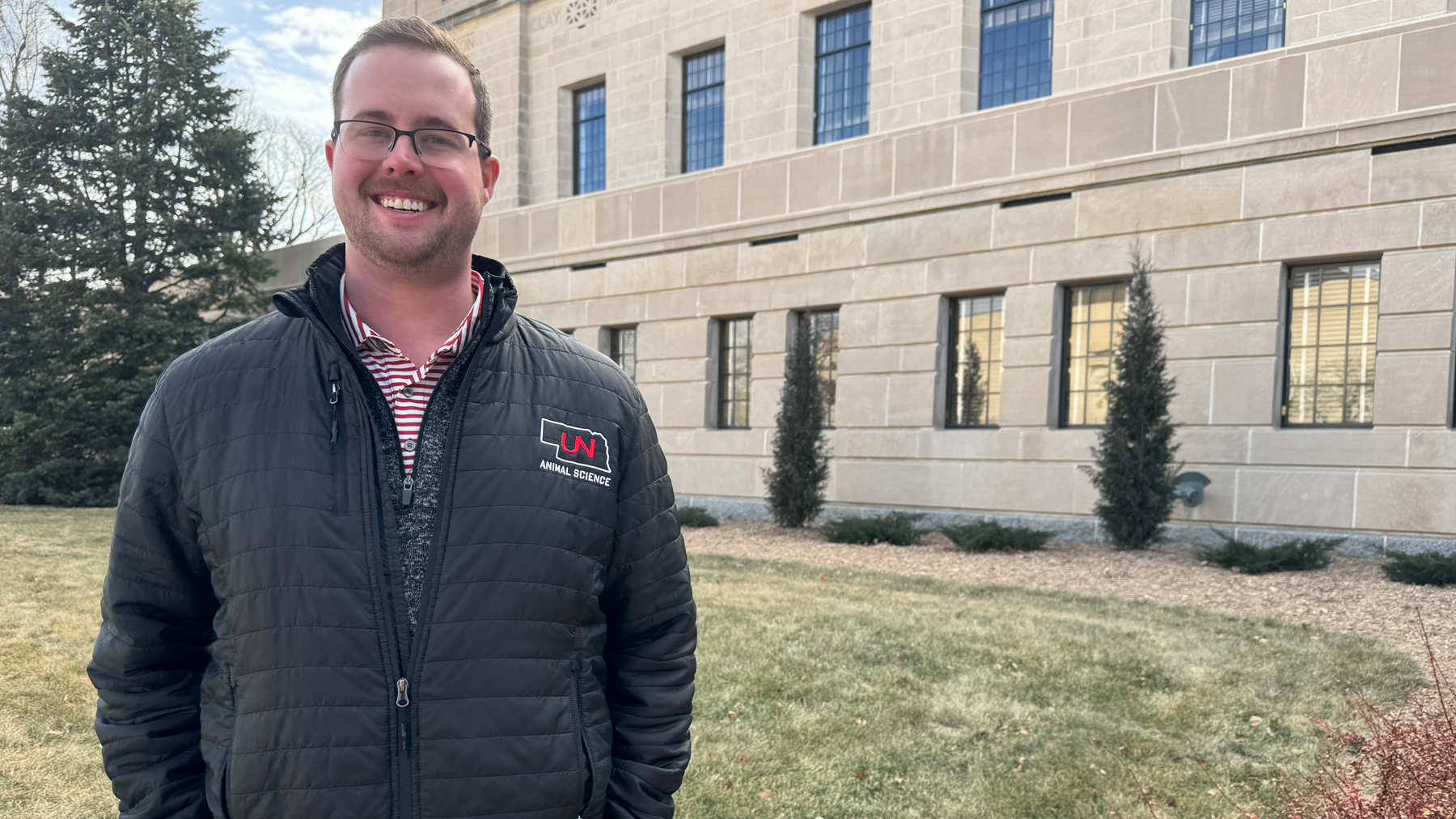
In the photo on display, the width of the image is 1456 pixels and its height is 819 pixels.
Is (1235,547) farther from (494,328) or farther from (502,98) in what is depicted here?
(502,98)

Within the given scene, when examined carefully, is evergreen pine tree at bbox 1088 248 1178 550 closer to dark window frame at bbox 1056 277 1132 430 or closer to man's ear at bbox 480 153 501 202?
dark window frame at bbox 1056 277 1132 430

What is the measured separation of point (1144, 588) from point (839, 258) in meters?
8.45

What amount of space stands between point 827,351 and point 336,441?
16025 millimetres

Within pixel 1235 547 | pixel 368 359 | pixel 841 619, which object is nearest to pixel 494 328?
pixel 368 359

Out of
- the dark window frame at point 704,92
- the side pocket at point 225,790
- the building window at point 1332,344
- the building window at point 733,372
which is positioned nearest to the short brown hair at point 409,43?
the side pocket at point 225,790

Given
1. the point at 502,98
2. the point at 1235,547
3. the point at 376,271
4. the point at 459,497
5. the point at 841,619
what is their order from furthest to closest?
the point at 502,98, the point at 1235,547, the point at 841,619, the point at 376,271, the point at 459,497

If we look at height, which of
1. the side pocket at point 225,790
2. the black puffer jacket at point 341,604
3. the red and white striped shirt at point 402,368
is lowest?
the side pocket at point 225,790

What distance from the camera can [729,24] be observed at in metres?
19.7

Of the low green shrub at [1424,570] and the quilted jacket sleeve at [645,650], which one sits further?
the low green shrub at [1424,570]

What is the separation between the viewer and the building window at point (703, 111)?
2048 centimetres

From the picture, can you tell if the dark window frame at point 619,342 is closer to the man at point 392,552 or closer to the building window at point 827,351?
the building window at point 827,351

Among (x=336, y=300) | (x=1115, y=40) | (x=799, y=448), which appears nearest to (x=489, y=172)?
(x=336, y=300)

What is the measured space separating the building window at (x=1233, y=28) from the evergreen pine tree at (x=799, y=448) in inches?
295

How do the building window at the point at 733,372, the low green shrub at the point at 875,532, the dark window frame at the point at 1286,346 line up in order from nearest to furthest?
1. the dark window frame at the point at 1286,346
2. the low green shrub at the point at 875,532
3. the building window at the point at 733,372
